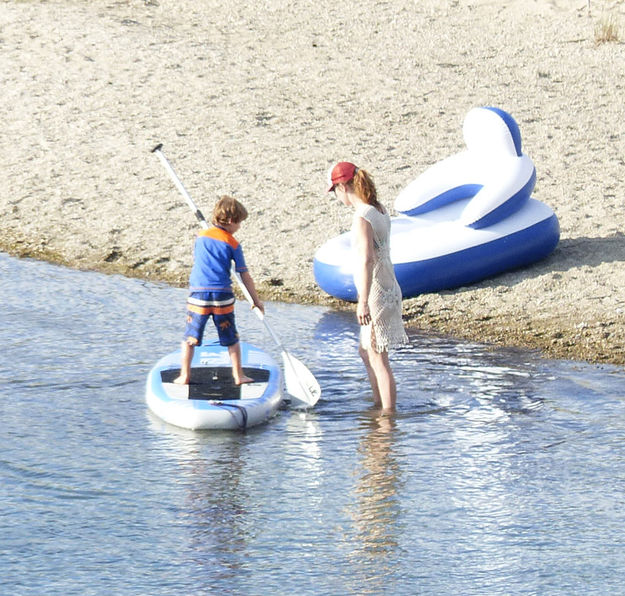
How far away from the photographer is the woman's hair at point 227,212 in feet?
23.5

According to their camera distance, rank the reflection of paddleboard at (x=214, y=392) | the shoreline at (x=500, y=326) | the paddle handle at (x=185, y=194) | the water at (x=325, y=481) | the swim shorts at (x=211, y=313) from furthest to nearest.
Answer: the shoreline at (x=500, y=326) < the paddle handle at (x=185, y=194) < the swim shorts at (x=211, y=313) < the reflection of paddleboard at (x=214, y=392) < the water at (x=325, y=481)

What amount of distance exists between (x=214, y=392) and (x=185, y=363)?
0.89 ft

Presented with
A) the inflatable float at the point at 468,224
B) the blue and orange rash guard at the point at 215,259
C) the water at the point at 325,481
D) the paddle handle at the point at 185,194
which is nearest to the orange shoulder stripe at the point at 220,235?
the blue and orange rash guard at the point at 215,259

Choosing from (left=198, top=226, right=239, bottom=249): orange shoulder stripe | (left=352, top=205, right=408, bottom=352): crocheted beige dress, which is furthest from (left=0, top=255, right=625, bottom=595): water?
(left=198, top=226, right=239, bottom=249): orange shoulder stripe

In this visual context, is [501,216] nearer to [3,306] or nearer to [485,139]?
[485,139]

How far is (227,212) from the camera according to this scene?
717 cm

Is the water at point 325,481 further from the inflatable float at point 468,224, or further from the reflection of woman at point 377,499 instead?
the inflatable float at point 468,224

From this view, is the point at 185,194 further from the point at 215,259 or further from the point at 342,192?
the point at 342,192

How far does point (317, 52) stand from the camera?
1647cm

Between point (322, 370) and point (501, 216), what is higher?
point (501, 216)

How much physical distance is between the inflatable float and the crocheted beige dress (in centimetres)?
234

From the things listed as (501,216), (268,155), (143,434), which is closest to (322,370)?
(143,434)

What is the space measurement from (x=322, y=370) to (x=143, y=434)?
5.35ft

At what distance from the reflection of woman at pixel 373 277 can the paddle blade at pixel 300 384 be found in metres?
0.36
